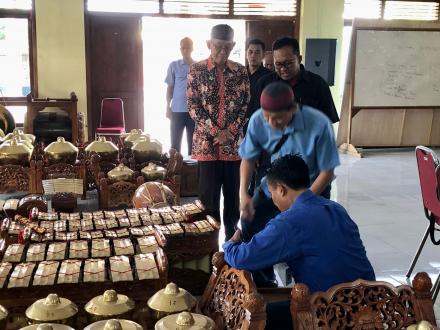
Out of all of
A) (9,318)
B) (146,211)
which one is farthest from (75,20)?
(9,318)

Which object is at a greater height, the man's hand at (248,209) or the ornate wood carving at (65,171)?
the man's hand at (248,209)

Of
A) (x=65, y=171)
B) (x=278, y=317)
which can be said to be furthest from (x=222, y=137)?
(x=278, y=317)

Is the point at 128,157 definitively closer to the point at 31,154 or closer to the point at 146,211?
the point at 31,154

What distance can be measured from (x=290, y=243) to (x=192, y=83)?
5.69ft

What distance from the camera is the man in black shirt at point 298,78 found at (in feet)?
8.66

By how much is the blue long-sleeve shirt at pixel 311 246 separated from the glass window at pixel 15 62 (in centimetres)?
618

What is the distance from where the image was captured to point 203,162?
3.24 m

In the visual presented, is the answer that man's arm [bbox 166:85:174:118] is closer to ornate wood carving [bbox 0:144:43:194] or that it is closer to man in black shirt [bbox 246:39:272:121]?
man in black shirt [bbox 246:39:272:121]

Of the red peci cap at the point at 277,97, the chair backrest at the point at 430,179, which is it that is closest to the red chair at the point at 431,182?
the chair backrest at the point at 430,179

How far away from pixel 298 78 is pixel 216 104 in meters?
0.58

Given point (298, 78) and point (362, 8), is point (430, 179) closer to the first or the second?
point (298, 78)

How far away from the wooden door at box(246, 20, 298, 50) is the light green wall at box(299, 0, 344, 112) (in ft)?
0.66

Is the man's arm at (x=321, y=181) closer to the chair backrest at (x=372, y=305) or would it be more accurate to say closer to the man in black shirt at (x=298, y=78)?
the man in black shirt at (x=298, y=78)

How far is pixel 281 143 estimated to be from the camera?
2477 millimetres
